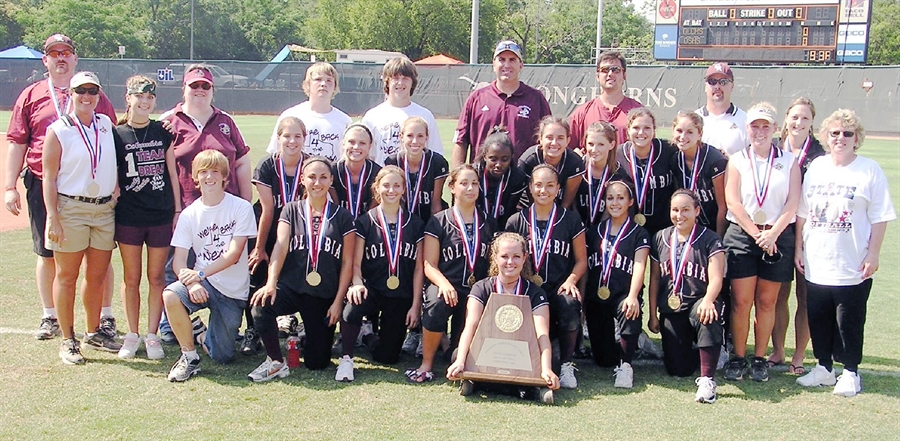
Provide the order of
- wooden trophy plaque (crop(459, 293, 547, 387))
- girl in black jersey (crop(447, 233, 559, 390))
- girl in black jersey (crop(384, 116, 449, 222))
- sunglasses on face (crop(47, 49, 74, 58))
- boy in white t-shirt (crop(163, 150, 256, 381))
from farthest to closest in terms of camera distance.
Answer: sunglasses on face (crop(47, 49, 74, 58)) < girl in black jersey (crop(384, 116, 449, 222)) < boy in white t-shirt (crop(163, 150, 256, 381)) < girl in black jersey (crop(447, 233, 559, 390)) < wooden trophy plaque (crop(459, 293, 547, 387))

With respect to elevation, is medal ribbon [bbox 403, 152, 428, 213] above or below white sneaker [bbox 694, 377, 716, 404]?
above

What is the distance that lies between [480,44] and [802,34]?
29.2 metres

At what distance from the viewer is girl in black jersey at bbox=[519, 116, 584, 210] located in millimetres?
5363

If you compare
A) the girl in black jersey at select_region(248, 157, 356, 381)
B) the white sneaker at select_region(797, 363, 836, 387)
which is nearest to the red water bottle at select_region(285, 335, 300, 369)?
the girl in black jersey at select_region(248, 157, 356, 381)

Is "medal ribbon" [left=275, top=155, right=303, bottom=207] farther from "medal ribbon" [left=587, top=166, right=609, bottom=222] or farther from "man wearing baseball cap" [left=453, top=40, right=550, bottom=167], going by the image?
"medal ribbon" [left=587, top=166, right=609, bottom=222]

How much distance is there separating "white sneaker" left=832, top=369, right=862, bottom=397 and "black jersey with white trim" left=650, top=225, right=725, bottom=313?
91cm

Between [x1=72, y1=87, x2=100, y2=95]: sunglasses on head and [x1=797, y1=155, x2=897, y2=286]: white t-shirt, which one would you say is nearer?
[x1=797, y1=155, x2=897, y2=286]: white t-shirt

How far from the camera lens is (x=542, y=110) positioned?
612 cm

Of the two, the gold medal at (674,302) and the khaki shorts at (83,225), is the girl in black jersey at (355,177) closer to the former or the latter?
the khaki shorts at (83,225)

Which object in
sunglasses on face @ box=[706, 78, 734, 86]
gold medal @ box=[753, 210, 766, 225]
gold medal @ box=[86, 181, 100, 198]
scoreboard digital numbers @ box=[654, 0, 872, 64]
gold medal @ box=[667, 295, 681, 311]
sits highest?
scoreboard digital numbers @ box=[654, 0, 872, 64]

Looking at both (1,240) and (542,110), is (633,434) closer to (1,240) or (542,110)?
(542,110)

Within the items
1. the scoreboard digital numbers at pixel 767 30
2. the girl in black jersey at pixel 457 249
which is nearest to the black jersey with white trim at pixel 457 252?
the girl in black jersey at pixel 457 249

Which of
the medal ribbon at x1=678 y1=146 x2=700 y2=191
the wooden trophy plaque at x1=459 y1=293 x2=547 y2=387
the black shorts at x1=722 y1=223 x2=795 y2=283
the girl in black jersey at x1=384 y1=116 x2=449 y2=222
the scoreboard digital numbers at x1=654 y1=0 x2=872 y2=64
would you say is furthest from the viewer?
the scoreboard digital numbers at x1=654 y1=0 x2=872 y2=64

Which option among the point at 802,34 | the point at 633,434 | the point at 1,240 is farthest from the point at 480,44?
the point at 633,434
